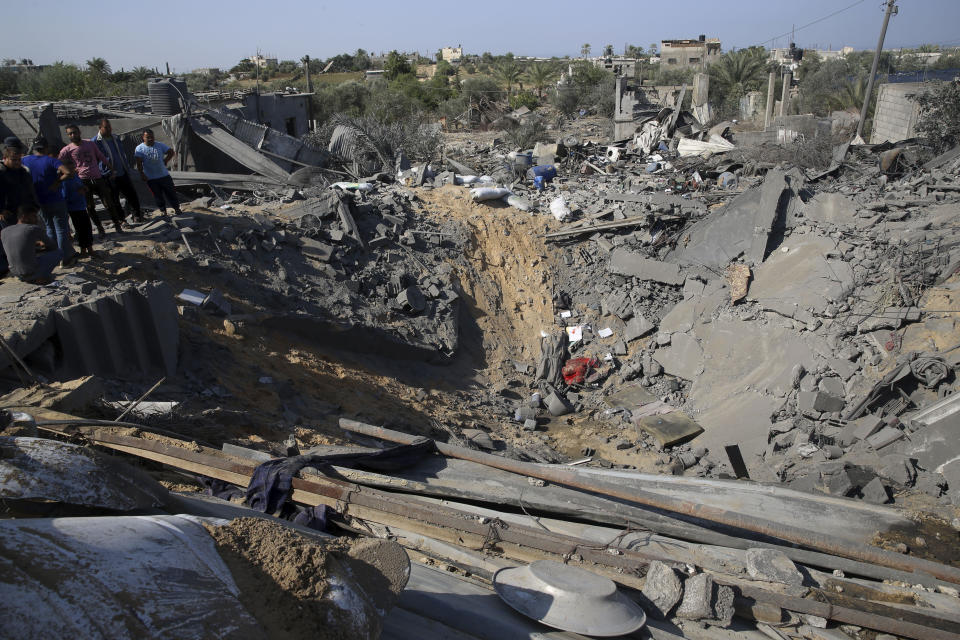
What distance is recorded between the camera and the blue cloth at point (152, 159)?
731cm

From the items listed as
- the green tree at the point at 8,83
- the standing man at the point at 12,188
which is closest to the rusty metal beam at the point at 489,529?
the standing man at the point at 12,188

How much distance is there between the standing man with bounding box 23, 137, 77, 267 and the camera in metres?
5.63

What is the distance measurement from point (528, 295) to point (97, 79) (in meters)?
27.3

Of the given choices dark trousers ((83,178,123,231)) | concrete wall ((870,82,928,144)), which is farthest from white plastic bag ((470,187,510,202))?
concrete wall ((870,82,928,144))

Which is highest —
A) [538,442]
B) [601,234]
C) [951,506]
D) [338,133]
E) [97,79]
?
[97,79]

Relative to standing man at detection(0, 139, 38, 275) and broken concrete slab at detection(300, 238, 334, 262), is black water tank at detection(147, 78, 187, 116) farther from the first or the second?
standing man at detection(0, 139, 38, 275)

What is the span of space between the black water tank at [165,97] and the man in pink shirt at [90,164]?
21.1 ft

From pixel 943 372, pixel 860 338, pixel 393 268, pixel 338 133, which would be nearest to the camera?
pixel 943 372

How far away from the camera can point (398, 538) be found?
311 cm

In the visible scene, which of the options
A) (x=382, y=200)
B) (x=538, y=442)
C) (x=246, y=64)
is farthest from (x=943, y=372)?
(x=246, y=64)

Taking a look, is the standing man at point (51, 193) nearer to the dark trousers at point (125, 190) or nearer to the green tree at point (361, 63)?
the dark trousers at point (125, 190)

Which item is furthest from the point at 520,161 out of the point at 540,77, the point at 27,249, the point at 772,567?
the point at 540,77

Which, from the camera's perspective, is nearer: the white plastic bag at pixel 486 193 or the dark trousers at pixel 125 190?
the dark trousers at pixel 125 190

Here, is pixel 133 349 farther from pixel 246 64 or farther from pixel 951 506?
pixel 246 64
